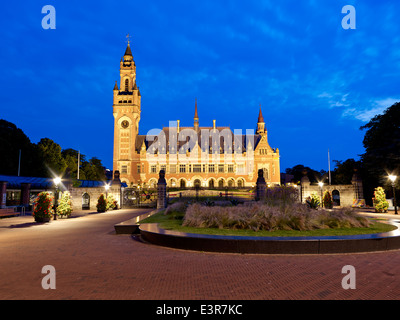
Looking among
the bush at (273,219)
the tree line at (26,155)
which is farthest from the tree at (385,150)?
the tree line at (26,155)

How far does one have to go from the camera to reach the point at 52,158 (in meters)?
48.8

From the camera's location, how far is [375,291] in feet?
15.7

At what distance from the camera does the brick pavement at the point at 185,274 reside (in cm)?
470

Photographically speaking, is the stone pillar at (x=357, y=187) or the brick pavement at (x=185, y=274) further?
the stone pillar at (x=357, y=187)

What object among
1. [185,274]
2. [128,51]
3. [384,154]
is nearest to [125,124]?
[128,51]

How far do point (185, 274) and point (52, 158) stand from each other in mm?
50428

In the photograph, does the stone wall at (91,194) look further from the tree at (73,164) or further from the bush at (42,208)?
the tree at (73,164)

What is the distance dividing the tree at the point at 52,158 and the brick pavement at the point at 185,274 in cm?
4340

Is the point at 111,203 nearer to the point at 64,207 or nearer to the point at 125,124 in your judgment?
the point at 64,207

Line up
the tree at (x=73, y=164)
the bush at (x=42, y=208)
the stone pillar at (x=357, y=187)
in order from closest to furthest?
the bush at (x=42, y=208) → the stone pillar at (x=357, y=187) → the tree at (x=73, y=164)

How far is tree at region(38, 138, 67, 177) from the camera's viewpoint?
47562mm
